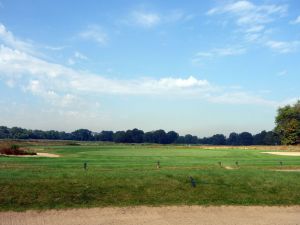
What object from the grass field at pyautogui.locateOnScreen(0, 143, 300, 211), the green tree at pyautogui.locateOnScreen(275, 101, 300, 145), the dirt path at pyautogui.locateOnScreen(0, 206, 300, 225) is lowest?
the dirt path at pyautogui.locateOnScreen(0, 206, 300, 225)

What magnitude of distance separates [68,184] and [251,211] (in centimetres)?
937

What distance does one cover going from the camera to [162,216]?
17.4 meters

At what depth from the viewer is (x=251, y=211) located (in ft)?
61.1

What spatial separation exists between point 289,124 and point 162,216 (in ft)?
368

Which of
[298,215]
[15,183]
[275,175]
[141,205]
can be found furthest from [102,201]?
[275,175]

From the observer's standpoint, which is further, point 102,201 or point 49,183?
point 49,183

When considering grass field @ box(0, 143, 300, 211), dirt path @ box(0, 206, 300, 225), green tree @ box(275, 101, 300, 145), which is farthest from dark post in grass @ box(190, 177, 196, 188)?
green tree @ box(275, 101, 300, 145)

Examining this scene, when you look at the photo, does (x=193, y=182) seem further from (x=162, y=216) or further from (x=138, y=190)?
(x=162, y=216)

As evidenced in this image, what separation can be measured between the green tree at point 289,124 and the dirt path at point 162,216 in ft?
353

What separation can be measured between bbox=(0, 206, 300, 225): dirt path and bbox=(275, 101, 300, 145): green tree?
107706 millimetres

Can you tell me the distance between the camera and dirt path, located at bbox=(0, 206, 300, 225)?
644 inches

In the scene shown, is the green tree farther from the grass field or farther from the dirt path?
the dirt path

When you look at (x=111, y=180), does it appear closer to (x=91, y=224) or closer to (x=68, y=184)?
(x=68, y=184)

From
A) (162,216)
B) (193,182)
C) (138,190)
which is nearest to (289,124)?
(193,182)
